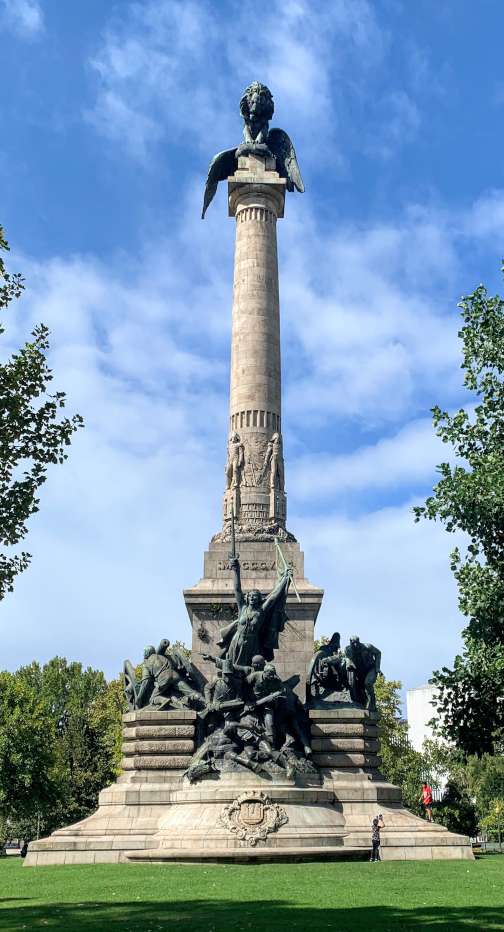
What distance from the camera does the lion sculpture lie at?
34.9m

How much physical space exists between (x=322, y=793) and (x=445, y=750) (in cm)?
3975

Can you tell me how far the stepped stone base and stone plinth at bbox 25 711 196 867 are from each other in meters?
0.02

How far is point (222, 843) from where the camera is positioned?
757 inches

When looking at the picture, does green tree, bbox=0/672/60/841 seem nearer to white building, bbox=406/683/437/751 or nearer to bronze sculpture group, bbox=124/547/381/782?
bronze sculpture group, bbox=124/547/381/782

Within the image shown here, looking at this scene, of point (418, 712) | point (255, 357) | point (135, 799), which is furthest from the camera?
point (418, 712)

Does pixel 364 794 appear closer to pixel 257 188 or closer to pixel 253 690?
pixel 253 690

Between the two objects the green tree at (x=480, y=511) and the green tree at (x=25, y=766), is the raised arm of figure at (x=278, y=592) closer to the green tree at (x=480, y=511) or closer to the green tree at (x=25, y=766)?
the green tree at (x=480, y=511)

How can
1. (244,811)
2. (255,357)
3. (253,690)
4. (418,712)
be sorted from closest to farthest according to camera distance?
(244,811), (253,690), (255,357), (418,712)

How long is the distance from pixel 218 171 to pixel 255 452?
466 inches

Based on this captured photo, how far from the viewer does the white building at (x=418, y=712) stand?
3903 inches

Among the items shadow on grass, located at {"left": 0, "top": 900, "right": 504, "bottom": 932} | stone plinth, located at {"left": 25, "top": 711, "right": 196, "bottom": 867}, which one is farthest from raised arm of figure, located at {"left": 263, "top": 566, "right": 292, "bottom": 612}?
shadow on grass, located at {"left": 0, "top": 900, "right": 504, "bottom": 932}

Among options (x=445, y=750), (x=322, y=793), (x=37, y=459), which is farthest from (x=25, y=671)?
(x=37, y=459)

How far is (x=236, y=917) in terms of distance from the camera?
36.4 feet

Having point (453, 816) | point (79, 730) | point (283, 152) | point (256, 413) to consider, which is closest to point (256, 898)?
point (256, 413)
